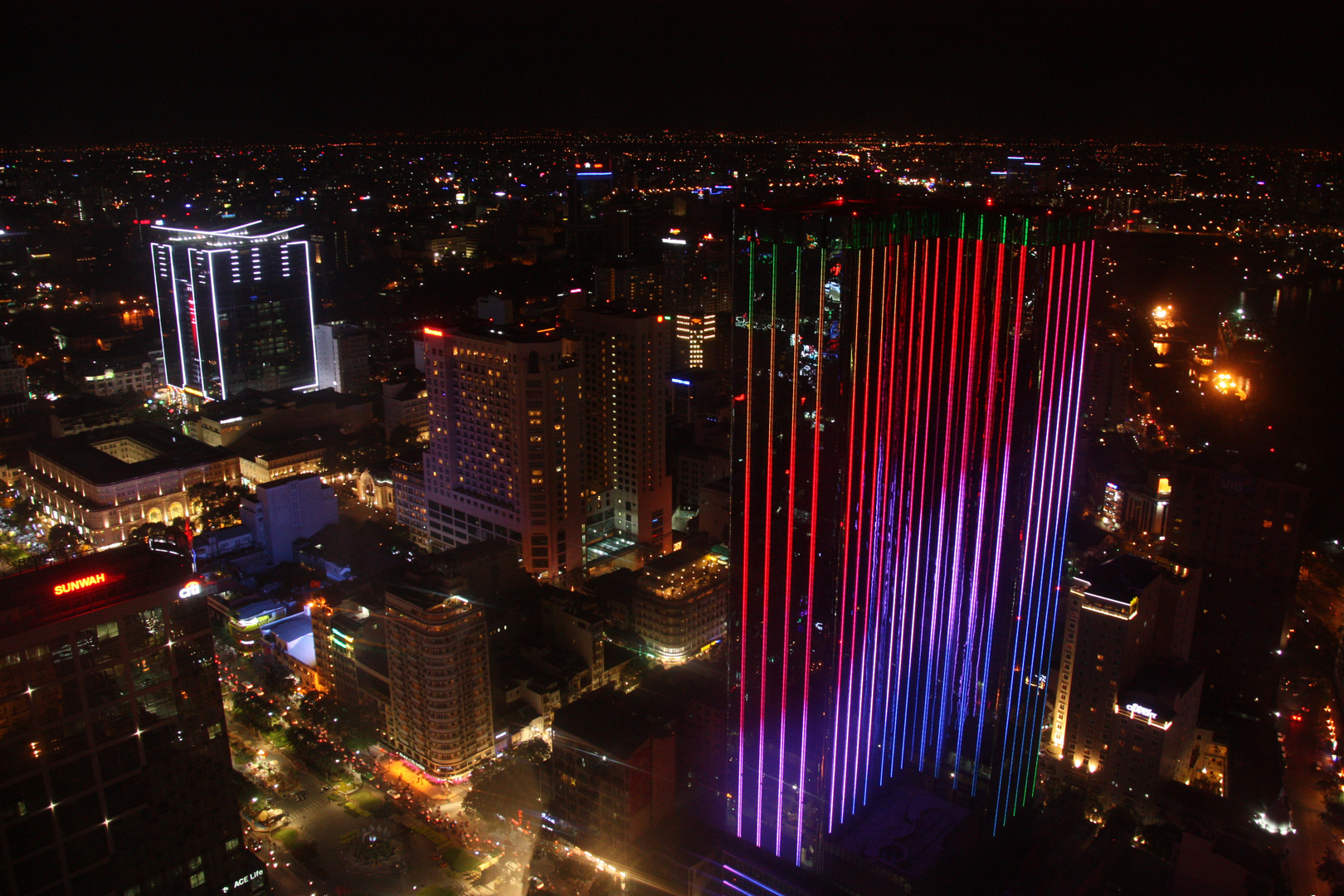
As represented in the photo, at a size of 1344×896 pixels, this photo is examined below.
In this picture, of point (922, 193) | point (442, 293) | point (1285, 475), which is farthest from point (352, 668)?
point (442, 293)

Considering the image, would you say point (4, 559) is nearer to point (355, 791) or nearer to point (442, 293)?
point (355, 791)

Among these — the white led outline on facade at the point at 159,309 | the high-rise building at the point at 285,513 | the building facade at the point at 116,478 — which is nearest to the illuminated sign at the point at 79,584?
the high-rise building at the point at 285,513

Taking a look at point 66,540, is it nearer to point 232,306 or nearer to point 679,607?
point 232,306

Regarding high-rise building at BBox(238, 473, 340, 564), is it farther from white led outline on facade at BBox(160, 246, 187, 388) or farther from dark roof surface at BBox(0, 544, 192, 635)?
dark roof surface at BBox(0, 544, 192, 635)

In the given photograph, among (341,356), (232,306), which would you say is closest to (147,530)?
(232,306)

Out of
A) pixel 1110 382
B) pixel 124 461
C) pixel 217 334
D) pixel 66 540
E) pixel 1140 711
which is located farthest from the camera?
pixel 217 334

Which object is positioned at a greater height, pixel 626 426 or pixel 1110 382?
pixel 1110 382

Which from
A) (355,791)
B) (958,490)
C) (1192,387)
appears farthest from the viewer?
(1192,387)
